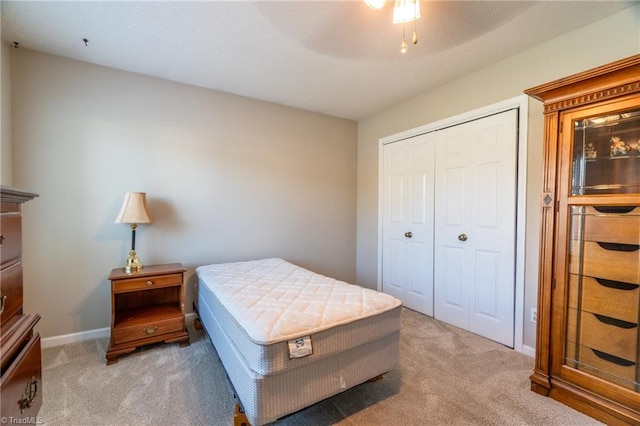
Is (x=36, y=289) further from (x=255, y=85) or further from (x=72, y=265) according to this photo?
(x=255, y=85)

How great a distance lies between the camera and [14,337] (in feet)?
2.62

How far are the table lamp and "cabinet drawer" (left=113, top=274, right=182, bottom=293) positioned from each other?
5.9 inches

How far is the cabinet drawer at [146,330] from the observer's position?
215cm

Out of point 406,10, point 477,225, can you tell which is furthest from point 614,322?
point 406,10

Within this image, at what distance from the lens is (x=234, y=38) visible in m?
2.11

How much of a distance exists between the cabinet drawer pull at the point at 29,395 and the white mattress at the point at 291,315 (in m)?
0.74

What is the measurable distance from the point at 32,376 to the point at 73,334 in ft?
6.57

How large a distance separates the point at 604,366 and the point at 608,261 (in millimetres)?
592

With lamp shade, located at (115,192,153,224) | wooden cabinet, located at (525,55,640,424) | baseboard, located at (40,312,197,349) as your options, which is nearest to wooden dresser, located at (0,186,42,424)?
lamp shade, located at (115,192,153,224)

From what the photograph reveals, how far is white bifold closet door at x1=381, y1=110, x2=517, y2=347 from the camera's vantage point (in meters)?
2.45

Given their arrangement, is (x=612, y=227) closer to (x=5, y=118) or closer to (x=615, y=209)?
(x=615, y=209)

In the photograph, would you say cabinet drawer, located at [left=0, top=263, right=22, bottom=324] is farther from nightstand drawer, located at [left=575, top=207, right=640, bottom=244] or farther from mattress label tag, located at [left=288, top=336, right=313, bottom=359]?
nightstand drawer, located at [left=575, top=207, right=640, bottom=244]

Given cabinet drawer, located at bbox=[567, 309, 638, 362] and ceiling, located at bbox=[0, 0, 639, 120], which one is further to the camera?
ceiling, located at bbox=[0, 0, 639, 120]

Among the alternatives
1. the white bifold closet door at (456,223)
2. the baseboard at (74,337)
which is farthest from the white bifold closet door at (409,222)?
the baseboard at (74,337)
